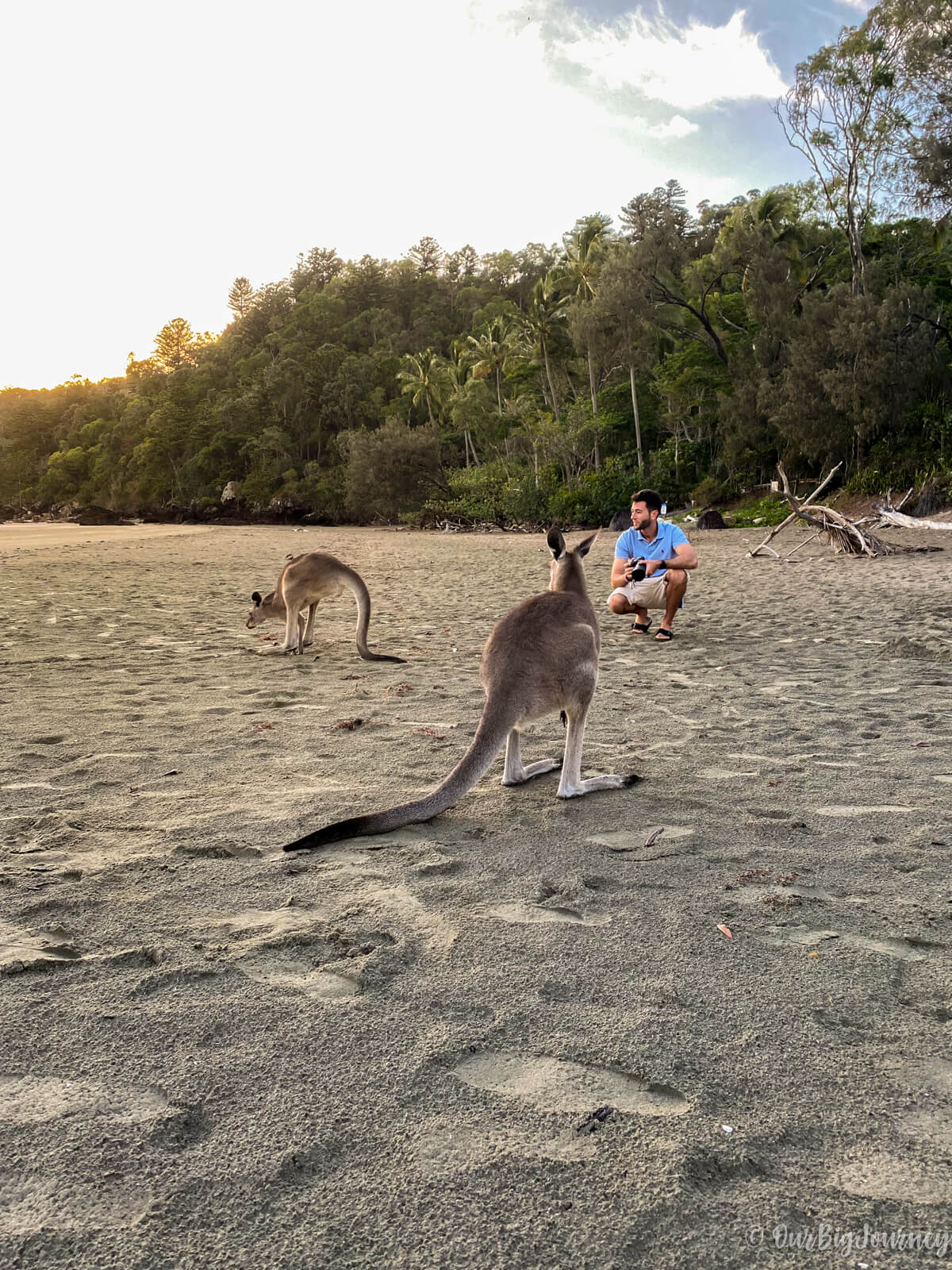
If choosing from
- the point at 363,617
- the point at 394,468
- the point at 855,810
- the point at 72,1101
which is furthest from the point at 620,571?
the point at 394,468

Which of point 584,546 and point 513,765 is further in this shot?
point 584,546

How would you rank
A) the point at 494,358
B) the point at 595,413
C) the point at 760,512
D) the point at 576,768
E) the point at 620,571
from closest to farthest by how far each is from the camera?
the point at 576,768 < the point at 620,571 < the point at 760,512 < the point at 595,413 < the point at 494,358

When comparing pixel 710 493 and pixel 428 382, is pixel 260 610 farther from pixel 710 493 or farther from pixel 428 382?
pixel 428 382

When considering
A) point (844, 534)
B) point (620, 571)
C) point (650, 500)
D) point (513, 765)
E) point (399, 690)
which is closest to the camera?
point (513, 765)

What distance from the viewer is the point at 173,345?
8000 centimetres

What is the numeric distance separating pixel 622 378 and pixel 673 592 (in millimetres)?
38514

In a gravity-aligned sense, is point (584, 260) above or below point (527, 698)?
above

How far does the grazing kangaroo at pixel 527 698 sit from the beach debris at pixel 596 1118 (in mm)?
1462

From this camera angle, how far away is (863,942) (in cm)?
242

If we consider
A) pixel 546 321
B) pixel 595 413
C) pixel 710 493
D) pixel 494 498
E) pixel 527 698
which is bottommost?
pixel 527 698

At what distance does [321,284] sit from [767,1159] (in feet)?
310

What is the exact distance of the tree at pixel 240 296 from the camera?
8544cm

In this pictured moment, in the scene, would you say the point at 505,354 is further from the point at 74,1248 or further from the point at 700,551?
the point at 74,1248

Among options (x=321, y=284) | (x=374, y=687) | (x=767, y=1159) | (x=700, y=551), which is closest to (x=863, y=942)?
(x=767, y=1159)
